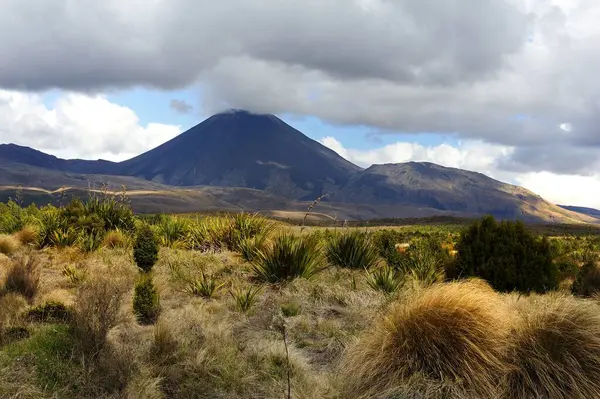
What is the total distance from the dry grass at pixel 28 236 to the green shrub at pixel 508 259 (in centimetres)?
1239

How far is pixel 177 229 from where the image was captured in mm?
17047

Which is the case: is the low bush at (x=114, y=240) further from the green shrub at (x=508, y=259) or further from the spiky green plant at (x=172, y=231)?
the green shrub at (x=508, y=259)

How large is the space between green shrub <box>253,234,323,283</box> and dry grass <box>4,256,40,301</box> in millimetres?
4466

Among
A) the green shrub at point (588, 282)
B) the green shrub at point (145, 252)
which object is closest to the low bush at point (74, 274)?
the green shrub at point (145, 252)

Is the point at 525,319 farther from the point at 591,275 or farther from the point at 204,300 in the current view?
the point at 591,275

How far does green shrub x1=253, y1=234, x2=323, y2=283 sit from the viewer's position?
35.3ft

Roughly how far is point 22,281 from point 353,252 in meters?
7.66

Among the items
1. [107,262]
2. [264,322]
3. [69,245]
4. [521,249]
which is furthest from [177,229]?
[521,249]

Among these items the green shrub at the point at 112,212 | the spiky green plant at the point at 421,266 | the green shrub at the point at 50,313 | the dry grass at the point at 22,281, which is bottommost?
the green shrub at the point at 50,313

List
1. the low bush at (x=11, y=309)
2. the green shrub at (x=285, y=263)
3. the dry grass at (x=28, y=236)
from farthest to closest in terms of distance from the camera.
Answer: the dry grass at (x=28, y=236) < the green shrub at (x=285, y=263) < the low bush at (x=11, y=309)

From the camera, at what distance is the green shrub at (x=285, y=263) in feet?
35.3

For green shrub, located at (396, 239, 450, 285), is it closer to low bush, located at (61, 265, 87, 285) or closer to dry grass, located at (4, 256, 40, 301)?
low bush, located at (61, 265, 87, 285)

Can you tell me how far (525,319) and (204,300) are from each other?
18.2 feet

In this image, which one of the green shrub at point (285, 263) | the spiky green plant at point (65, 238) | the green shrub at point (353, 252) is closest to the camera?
the green shrub at point (285, 263)
